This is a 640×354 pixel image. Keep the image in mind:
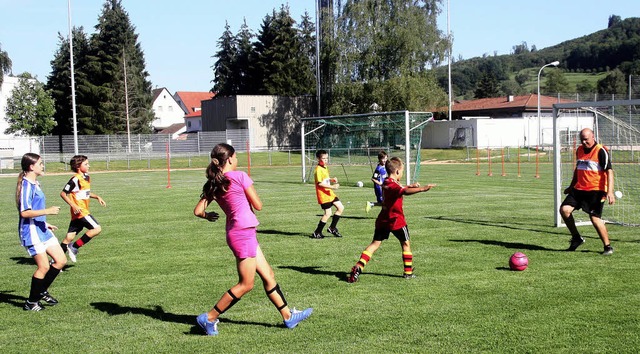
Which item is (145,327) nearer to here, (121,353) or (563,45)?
(121,353)

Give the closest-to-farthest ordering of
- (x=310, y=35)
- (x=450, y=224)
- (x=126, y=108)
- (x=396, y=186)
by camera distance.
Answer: (x=396, y=186)
(x=450, y=224)
(x=126, y=108)
(x=310, y=35)

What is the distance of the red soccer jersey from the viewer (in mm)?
8666

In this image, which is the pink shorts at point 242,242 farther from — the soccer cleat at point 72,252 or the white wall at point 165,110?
the white wall at point 165,110

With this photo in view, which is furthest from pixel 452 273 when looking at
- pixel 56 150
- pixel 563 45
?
pixel 563 45

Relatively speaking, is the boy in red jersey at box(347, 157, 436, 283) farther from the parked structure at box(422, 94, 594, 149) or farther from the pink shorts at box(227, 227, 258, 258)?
the parked structure at box(422, 94, 594, 149)

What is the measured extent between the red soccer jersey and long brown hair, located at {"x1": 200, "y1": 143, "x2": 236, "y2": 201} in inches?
115

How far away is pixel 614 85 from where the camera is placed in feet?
301

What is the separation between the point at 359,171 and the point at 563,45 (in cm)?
17520

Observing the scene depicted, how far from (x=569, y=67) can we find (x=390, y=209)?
15402cm

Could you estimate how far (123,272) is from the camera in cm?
986

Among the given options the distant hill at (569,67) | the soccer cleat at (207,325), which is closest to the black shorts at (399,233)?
the soccer cleat at (207,325)

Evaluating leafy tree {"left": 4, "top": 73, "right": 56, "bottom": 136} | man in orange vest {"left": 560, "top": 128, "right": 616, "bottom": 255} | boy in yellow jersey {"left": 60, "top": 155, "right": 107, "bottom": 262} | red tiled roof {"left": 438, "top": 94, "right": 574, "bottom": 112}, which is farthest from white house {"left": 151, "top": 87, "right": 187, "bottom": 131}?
man in orange vest {"left": 560, "top": 128, "right": 616, "bottom": 255}

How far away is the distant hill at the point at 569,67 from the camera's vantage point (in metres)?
107

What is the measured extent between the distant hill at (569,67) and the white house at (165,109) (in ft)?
143
